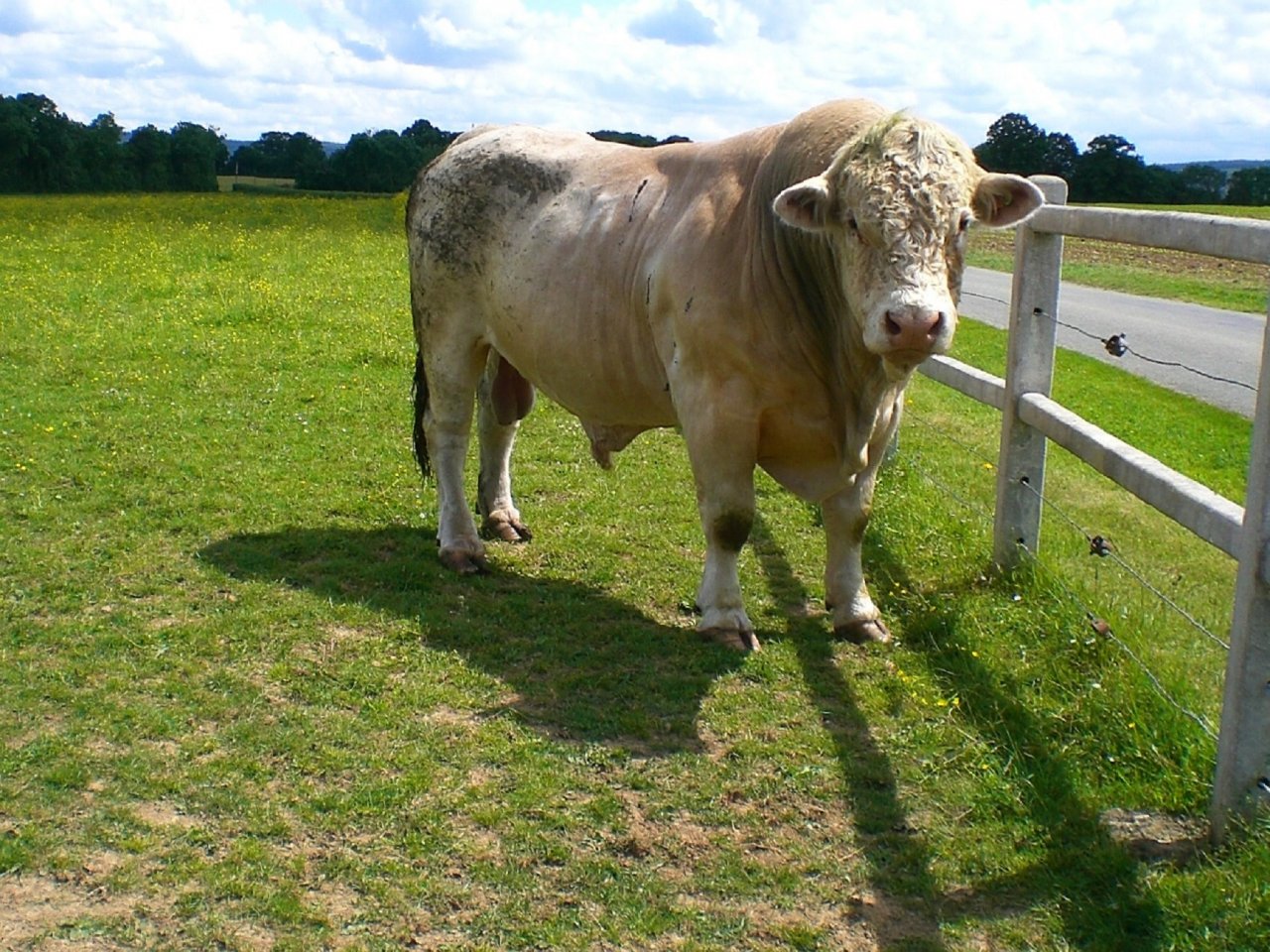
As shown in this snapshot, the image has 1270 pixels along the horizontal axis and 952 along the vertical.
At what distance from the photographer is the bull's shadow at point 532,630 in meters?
4.90

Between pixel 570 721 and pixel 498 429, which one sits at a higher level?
pixel 498 429

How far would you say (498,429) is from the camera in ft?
24.2

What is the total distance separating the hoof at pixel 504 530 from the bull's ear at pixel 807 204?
2.99 m

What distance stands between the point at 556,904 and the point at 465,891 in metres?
0.25

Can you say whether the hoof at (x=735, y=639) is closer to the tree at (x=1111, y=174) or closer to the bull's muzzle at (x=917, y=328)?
the bull's muzzle at (x=917, y=328)

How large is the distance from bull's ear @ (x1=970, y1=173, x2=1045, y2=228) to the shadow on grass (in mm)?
1690

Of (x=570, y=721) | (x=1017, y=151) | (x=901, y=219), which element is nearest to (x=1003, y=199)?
(x=901, y=219)

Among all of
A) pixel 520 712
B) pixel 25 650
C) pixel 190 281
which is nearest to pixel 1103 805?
pixel 520 712

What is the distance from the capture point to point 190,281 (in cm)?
1872

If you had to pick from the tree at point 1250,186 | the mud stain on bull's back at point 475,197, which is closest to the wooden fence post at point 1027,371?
the mud stain on bull's back at point 475,197

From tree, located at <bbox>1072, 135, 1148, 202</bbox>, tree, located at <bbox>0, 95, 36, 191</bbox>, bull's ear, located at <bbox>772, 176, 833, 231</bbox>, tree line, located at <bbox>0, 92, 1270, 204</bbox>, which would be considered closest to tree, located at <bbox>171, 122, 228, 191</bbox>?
tree line, located at <bbox>0, 92, 1270, 204</bbox>

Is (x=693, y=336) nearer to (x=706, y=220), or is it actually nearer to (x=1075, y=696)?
(x=706, y=220)

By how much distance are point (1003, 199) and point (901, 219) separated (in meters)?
0.65

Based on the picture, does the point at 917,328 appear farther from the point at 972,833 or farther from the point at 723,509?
the point at 972,833
